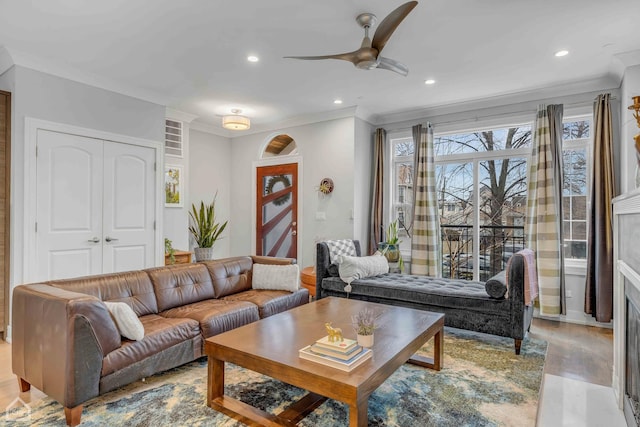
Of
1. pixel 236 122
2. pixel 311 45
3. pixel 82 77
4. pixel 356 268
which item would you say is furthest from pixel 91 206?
pixel 356 268

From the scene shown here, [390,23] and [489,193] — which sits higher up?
[390,23]

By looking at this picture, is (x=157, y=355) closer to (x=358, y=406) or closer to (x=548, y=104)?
(x=358, y=406)

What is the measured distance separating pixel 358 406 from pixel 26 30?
383 centimetres

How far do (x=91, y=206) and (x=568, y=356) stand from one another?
496cm

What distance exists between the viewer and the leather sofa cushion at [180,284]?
3.09 metres

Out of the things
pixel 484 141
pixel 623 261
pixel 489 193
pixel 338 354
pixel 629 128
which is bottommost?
pixel 338 354

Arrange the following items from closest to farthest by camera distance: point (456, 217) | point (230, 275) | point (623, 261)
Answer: point (623, 261), point (230, 275), point (456, 217)

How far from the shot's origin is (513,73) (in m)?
3.83

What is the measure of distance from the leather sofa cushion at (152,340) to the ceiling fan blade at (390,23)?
247 cm

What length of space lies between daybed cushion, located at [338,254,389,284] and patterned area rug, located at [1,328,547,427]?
143 cm

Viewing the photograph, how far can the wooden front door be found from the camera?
573 cm

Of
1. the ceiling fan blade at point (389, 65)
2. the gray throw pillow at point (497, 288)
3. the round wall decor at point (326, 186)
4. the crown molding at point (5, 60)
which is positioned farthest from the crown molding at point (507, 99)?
the crown molding at point (5, 60)

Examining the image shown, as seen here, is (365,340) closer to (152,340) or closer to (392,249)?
(152,340)

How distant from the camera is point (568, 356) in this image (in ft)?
10.3
